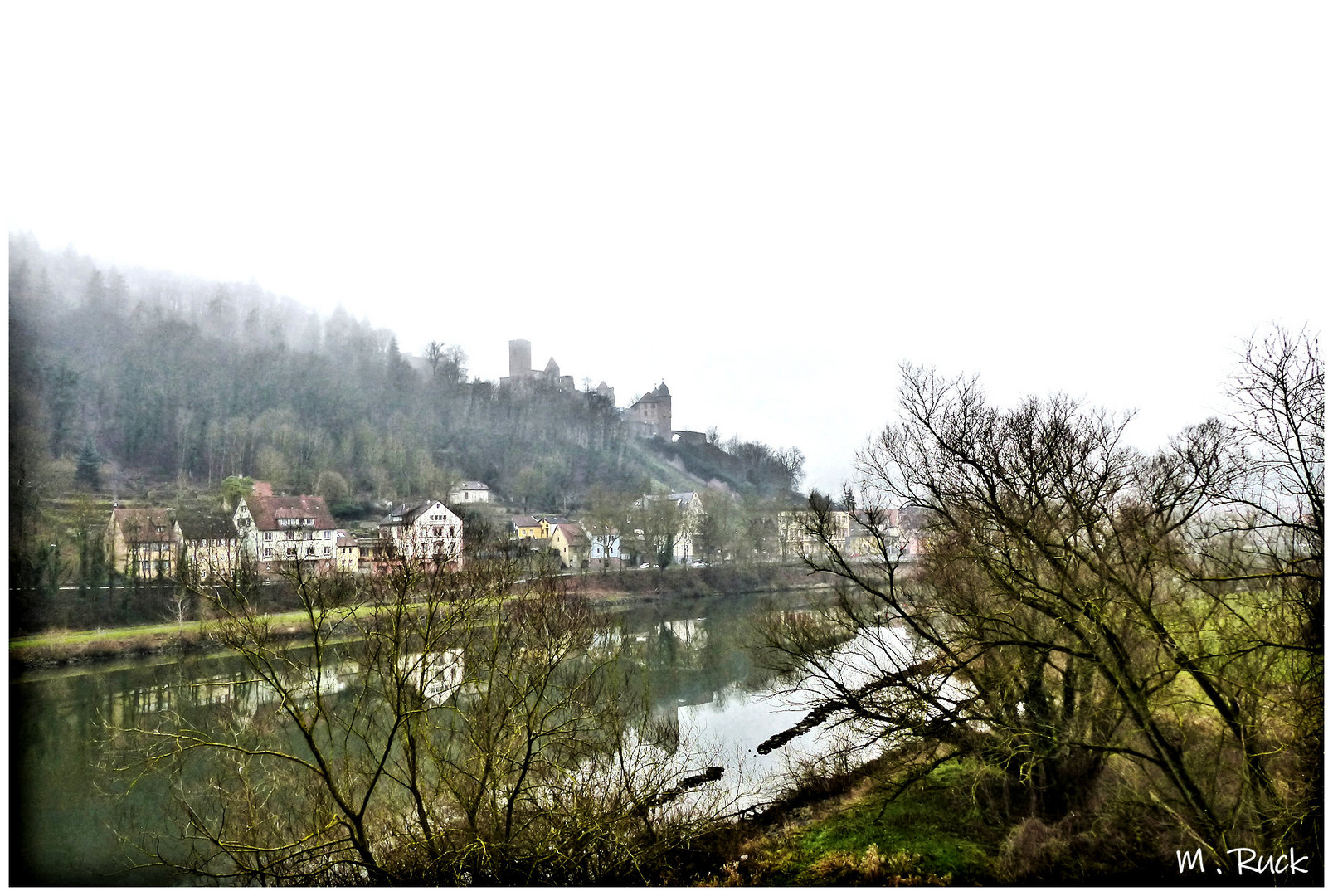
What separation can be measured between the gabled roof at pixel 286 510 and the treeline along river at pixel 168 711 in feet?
2.60

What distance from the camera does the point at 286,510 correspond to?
12.6 ft

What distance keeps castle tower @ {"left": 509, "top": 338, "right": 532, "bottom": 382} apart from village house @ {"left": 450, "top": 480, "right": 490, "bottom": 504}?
2.16 feet

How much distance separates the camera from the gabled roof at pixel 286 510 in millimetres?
3799

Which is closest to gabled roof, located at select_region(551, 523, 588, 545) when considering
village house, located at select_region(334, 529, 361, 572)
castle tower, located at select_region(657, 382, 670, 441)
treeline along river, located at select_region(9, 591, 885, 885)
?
treeline along river, located at select_region(9, 591, 885, 885)

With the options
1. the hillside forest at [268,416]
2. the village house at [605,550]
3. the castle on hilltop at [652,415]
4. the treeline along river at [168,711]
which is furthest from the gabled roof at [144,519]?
the castle on hilltop at [652,415]

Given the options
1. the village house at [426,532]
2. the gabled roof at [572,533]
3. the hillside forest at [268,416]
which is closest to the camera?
the hillside forest at [268,416]

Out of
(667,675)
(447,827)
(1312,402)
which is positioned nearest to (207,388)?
(447,827)

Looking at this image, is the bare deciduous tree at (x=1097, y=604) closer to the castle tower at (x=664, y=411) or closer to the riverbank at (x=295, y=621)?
the riverbank at (x=295, y=621)

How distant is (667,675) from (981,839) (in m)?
1.79

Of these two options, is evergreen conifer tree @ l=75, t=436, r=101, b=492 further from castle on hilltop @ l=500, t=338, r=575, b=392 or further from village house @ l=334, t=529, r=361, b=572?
castle on hilltop @ l=500, t=338, r=575, b=392

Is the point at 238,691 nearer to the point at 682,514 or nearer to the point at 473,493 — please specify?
the point at 473,493

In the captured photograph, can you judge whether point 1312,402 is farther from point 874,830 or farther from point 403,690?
point 403,690

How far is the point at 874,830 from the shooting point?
11.3 ft

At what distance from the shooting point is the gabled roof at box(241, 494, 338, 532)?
3799 millimetres
